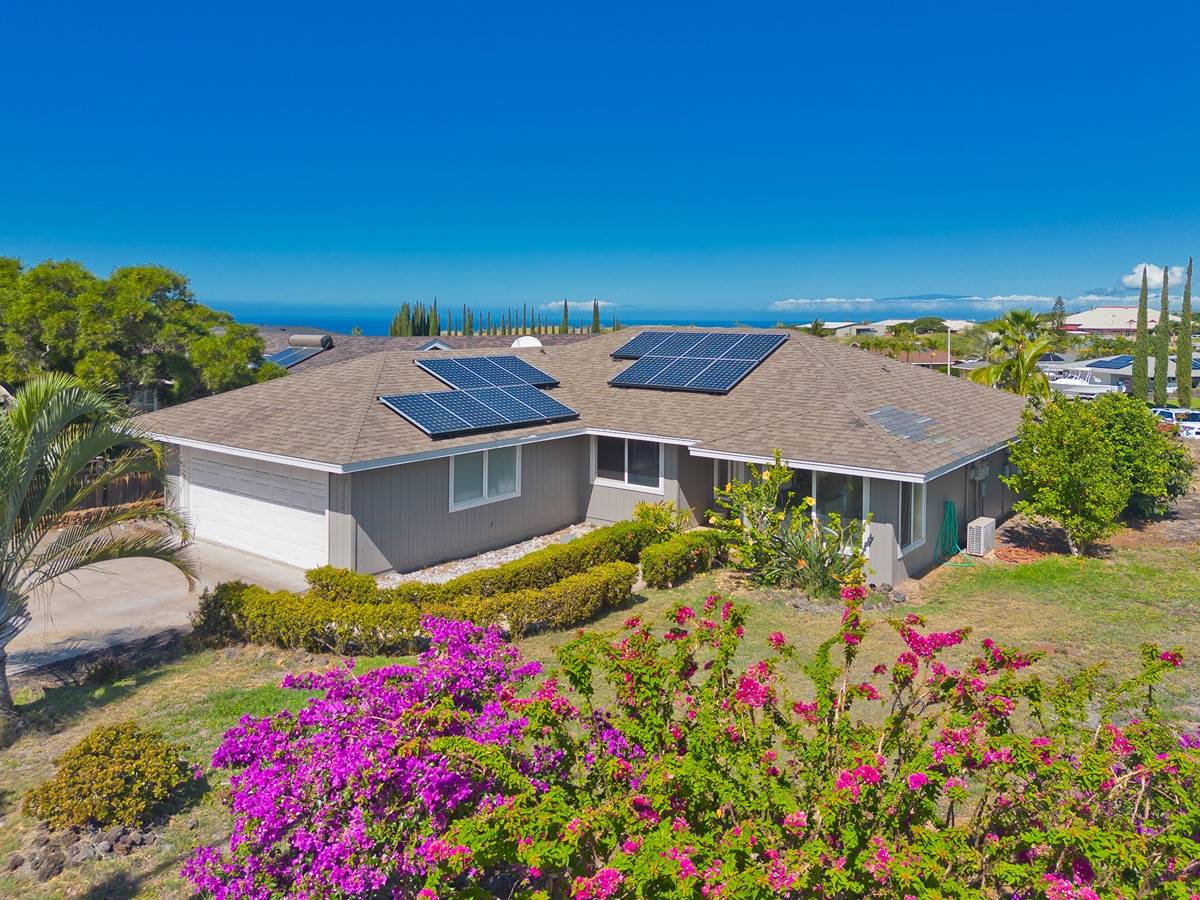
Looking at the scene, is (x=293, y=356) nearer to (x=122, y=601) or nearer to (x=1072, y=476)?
(x=122, y=601)

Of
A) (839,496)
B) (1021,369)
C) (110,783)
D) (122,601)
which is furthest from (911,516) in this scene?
(1021,369)

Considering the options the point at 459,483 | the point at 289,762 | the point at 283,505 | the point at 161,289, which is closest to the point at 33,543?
the point at 289,762

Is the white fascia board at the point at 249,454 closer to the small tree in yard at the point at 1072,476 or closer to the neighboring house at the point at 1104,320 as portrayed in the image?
the small tree in yard at the point at 1072,476

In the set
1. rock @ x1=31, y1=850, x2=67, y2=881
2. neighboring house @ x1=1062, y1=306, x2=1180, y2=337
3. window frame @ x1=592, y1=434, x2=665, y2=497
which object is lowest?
rock @ x1=31, y1=850, x2=67, y2=881

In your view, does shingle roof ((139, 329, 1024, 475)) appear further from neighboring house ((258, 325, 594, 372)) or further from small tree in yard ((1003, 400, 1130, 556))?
neighboring house ((258, 325, 594, 372))

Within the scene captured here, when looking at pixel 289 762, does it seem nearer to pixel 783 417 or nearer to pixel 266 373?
pixel 783 417

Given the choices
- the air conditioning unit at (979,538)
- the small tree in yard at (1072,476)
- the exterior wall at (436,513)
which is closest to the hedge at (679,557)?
the exterior wall at (436,513)

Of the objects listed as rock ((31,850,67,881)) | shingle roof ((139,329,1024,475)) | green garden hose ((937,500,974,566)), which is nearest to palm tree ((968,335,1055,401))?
shingle roof ((139,329,1024,475))
